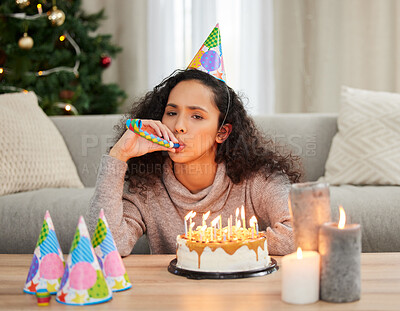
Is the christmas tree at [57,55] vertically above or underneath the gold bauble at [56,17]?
underneath

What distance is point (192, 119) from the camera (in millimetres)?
1625

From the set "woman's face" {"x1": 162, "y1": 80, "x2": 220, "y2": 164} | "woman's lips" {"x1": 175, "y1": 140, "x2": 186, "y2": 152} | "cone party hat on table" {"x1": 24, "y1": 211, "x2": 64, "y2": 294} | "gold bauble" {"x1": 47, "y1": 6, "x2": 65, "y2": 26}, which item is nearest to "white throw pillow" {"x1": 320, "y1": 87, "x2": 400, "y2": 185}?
"woman's face" {"x1": 162, "y1": 80, "x2": 220, "y2": 164}

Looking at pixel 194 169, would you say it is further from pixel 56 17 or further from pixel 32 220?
pixel 56 17

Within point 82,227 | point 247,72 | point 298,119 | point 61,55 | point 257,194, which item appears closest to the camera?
point 82,227

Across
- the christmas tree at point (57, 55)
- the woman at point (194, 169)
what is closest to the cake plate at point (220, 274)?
the woman at point (194, 169)

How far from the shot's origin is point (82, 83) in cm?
355

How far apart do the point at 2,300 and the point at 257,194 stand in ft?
2.87

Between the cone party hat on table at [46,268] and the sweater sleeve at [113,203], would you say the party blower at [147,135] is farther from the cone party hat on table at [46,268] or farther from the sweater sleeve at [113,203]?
the cone party hat on table at [46,268]

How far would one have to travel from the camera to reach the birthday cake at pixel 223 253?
1126 mm

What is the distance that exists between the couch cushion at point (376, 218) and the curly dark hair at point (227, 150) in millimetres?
412

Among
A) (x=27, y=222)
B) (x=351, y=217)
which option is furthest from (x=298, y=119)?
(x=27, y=222)

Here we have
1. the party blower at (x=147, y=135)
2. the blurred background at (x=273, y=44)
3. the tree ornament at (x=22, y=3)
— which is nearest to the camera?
the party blower at (x=147, y=135)

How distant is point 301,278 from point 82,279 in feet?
1.30

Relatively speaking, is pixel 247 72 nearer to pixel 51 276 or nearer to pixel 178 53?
pixel 178 53
